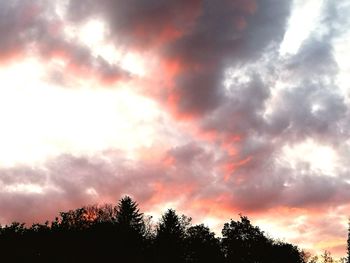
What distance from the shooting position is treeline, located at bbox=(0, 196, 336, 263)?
52.9 metres

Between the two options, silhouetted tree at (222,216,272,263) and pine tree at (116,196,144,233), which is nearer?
→ pine tree at (116,196,144,233)

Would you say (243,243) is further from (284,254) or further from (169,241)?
(169,241)

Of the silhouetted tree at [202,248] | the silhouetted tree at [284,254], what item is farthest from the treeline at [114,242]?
the silhouetted tree at [284,254]

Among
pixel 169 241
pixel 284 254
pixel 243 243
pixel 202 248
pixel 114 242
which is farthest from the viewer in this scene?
pixel 284 254

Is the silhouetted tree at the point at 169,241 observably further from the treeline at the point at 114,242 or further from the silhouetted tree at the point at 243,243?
the silhouetted tree at the point at 243,243

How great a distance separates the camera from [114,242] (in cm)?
5553

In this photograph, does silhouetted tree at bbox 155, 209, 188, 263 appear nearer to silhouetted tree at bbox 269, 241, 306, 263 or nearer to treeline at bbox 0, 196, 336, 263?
treeline at bbox 0, 196, 336, 263

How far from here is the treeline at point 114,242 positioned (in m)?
52.9

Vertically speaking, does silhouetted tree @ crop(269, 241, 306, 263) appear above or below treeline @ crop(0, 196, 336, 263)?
above

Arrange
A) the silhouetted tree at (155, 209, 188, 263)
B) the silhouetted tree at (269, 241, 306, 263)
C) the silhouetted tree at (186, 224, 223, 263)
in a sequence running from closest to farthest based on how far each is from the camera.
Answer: the silhouetted tree at (155, 209, 188, 263) → the silhouetted tree at (186, 224, 223, 263) → the silhouetted tree at (269, 241, 306, 263)

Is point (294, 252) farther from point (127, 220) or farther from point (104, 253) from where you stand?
point (104, 253)

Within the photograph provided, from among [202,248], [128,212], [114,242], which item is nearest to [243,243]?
[202,248]

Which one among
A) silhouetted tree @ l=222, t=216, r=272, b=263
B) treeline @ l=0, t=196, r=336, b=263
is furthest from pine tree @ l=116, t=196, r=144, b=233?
silhouetted tree @ l=222, t=216, r=272, b=263

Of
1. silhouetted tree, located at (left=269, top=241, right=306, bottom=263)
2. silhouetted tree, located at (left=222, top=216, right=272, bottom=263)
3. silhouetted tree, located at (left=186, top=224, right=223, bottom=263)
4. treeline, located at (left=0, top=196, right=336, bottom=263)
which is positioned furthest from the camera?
silhouetted tree, located at (left=269, top=241, right=306, bottom=263)
